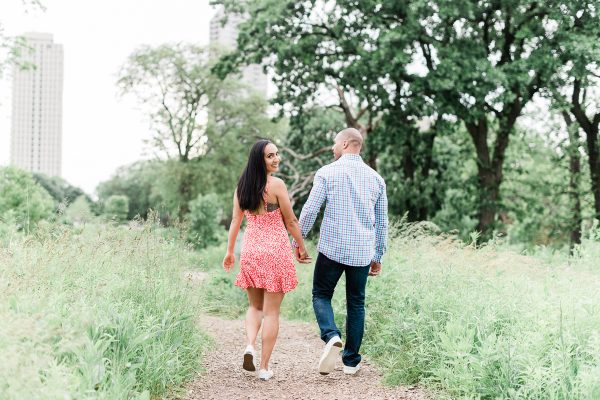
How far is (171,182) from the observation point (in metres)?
34.6

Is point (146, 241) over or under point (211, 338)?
over

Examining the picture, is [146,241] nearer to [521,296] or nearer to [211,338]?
[211,338]

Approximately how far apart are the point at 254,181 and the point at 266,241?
Answer: 52 cm

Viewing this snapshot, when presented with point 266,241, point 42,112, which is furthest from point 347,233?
point 42,112

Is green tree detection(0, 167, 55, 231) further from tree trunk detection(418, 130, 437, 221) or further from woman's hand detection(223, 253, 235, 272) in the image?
woman's hand detection(223, 253, 235, 272)

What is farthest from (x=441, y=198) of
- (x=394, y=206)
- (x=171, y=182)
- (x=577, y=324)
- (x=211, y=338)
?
(x=171, y=182)

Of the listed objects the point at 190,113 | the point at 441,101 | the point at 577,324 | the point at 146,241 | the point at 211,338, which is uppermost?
the point at 190,113

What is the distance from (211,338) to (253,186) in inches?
82.6

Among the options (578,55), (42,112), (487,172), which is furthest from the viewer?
(42,112)

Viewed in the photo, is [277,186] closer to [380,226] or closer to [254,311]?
[380,226]

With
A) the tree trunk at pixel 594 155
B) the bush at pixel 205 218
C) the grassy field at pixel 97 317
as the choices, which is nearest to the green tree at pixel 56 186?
the bush at pixel 205 218

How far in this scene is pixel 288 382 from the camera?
521 centimetres

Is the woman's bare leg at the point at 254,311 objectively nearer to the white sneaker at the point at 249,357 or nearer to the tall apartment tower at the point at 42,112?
the white sneaker at the point at 249,357

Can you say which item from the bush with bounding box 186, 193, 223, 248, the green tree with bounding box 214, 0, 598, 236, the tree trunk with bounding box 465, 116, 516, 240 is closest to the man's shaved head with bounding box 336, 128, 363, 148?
the green tree with bounding box 214, 0, 598, 236
